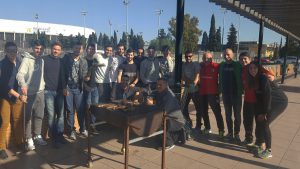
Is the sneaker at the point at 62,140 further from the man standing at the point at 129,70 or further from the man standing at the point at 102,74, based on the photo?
the man standing at the point at 129,70

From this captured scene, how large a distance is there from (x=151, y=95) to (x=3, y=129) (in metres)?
2.50

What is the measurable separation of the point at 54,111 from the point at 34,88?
62cm

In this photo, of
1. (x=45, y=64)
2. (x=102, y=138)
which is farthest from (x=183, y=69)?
(x=45, y=64)

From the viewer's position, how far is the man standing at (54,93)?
498cm

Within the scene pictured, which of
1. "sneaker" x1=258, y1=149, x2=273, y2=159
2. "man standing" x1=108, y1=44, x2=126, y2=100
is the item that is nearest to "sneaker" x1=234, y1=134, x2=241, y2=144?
"sneaker" x1=258, y1=149, x2=273, y2=159

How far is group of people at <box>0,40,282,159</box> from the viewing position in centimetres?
464

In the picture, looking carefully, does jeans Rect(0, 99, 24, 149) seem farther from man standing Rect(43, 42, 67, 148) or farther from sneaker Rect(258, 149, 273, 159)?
sneaker Rect(258, 149, 273, 159)

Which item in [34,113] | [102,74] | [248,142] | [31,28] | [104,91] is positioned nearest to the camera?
[34,113]

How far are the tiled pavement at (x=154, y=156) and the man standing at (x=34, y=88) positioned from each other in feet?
1.41

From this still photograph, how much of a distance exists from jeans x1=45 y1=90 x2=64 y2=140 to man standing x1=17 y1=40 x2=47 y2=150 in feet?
0.34

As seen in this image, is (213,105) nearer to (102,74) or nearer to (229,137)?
(229,137)

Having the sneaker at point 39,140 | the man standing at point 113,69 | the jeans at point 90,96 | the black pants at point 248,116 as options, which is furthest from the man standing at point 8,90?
the black pants at point 248,116

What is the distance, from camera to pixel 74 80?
530 cm

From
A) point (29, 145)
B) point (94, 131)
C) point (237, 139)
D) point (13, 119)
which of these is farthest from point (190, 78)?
point (13, 119)
